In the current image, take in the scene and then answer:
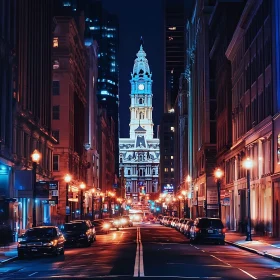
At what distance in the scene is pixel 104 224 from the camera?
75875 millimetres

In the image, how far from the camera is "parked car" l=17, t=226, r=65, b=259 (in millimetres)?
34812

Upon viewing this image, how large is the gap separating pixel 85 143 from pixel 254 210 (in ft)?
222

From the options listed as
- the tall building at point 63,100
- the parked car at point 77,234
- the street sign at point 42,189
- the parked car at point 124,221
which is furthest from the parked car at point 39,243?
the parked car at point 124,221

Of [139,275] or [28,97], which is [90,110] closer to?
[28,97]

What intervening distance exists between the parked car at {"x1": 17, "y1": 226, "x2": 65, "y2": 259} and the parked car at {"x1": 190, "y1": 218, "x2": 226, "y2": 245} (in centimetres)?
1431

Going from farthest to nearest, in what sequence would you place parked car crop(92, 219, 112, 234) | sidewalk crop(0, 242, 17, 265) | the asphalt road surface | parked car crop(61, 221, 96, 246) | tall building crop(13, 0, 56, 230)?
parked car crop(92, 219, 112, 234) → tall building crop(13, 0, 56, 230) → parked car crop(61, 221, 96, 246) → sidewalk crop(0, 242, 17, 265) → the asphalt road surface

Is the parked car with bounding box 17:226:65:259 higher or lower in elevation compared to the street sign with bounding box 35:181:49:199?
lower

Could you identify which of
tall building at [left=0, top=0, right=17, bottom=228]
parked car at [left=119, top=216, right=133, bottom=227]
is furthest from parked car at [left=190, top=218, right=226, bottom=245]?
parked car at [left=119, top=216, right=133, bottom=227]

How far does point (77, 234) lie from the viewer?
4516 cm

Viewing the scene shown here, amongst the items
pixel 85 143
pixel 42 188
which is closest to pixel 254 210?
pixel 42 188

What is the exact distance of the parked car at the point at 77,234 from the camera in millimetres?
44875

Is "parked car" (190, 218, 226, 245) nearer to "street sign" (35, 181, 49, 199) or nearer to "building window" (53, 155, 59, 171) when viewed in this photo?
"street sign" (35, 181, 49, 199)

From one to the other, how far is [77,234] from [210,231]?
9.28m

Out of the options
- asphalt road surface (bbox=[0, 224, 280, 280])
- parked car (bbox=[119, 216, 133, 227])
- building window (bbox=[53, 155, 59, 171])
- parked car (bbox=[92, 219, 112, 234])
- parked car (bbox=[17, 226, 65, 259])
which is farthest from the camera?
parked car (bbox=[119, 216, 133, 227])
